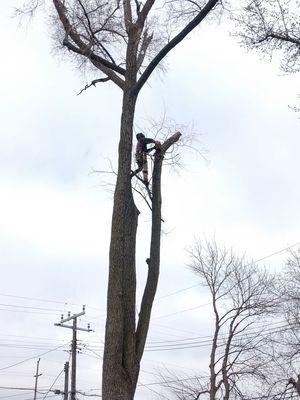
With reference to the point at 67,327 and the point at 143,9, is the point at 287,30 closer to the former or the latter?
the point at 143,9

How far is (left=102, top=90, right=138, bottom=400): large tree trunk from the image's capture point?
768 cm

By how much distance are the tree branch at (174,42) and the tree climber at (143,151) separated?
784 millimetres

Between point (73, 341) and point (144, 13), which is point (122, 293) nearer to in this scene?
point (144, 13)

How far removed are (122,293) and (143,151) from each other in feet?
8.97

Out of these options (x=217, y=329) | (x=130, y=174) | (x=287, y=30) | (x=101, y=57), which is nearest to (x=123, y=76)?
(x=101, y=57)

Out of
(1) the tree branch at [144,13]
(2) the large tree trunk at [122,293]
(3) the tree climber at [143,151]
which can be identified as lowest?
(2) the large tree trunk at [122,293]

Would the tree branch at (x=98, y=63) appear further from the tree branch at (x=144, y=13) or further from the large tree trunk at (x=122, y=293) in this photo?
the large tree trunk at (x=122, y=293)

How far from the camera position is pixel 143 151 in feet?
32.5

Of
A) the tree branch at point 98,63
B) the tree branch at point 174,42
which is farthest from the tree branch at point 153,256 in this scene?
the tree branch at point 98,63

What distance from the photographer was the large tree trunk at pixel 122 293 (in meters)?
7.68

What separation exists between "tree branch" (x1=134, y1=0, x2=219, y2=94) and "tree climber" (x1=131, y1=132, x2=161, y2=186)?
784mm

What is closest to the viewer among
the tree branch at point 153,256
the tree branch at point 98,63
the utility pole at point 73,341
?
the tree branch at point 153,256

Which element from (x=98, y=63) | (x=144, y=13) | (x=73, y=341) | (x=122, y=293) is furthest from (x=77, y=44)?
(x=73, y=341)

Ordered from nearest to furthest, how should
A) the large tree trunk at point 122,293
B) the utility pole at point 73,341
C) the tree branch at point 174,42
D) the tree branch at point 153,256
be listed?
the large tree trunk at point 122,293 → the tree branch at point 153,256 → the tree branch at point 174,42 → the utility pole at point 73,341
